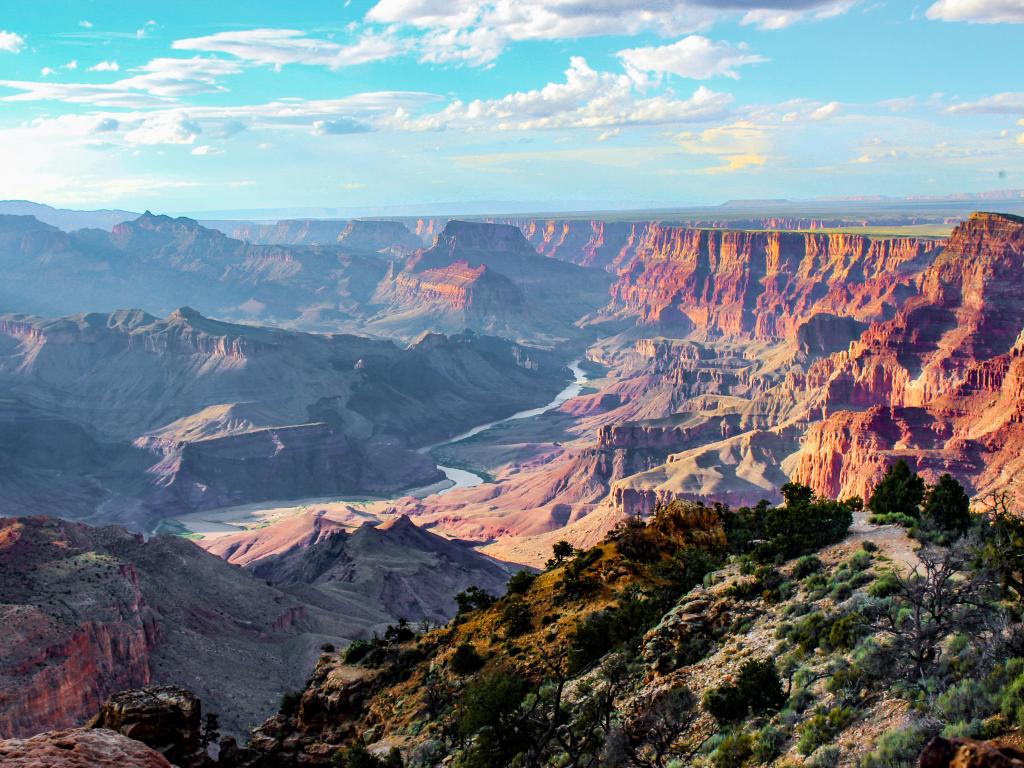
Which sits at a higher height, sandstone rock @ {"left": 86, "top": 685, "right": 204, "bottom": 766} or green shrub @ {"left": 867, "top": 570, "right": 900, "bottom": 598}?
green shrub @ {"left": 867, "top": 570, "right": 900, "bottom": 598}

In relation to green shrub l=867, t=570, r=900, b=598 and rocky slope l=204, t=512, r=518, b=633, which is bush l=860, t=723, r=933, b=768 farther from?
rocky slope l=204, t=512, r=518, b=633

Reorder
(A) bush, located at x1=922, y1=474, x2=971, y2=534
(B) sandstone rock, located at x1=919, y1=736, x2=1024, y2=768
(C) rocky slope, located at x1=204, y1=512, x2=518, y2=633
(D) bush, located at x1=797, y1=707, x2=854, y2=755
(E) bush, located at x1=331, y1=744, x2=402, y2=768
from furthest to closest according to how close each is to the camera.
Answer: (C) rocky slope, located at x1=204, y1=512, x2=518, y2=633 < (A) bush, located at x1=922, y1=474, x2=971, y2=534 < (E) bush, located at x1=331, y1=744, x2=402, y2=768 < (D) bush, located at x1=797, y1=707, x2=854, y2=755 < (B) sandstone rock, located at x1=919, y1=736, x2=1024, y2=768

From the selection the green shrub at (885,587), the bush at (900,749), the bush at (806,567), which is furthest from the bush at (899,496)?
the bush at (900,749)

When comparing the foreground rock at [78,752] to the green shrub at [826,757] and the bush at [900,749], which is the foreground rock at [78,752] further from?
the bush at [900,749]

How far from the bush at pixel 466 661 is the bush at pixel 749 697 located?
14.1 metres

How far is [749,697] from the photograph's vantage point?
70.7ft

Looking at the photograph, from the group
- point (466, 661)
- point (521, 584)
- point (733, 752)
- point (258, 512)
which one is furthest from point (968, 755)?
point (258, 512)

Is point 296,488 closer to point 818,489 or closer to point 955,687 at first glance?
point 818,489

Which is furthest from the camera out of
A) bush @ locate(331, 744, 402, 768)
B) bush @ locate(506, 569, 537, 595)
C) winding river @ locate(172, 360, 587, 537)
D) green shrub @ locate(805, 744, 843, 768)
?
winding river @ locate(172, 360, 587, 537)

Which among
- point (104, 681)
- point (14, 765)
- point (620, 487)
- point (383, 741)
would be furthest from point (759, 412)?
point (14, 765)

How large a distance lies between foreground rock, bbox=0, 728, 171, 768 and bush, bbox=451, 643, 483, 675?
14.3 metres

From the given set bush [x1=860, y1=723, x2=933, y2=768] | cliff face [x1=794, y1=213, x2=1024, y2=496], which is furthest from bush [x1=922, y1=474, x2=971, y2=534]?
cliff face [x1=794, y1=213, x2=1024, y2=496]

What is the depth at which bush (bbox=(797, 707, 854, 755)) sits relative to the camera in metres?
18.6

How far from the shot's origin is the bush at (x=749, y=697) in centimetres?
2142
